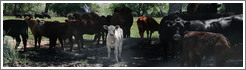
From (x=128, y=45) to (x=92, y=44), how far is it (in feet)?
6.65

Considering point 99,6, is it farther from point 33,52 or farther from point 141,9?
point 33,52

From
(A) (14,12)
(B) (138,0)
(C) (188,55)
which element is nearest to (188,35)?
(C) (188,55)

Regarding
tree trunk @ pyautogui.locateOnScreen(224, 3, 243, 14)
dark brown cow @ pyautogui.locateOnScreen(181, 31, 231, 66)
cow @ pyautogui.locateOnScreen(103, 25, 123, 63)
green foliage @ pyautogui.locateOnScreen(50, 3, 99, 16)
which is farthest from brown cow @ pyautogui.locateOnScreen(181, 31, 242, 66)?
green foliage @ pyautogui.locateOnScreen(50, 3, 99, 16)

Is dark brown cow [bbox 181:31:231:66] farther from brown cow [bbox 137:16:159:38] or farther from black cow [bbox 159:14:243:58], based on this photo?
brown cow [bbox 137:16:159:38]

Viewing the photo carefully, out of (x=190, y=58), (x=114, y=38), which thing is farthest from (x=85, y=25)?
(x=190, y=58)

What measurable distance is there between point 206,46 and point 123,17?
14.5 feet

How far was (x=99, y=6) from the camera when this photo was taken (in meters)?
16.8

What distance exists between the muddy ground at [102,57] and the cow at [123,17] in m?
0.68

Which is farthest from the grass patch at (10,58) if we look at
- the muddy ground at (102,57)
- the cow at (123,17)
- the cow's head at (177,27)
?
the cow's head at (177,27)

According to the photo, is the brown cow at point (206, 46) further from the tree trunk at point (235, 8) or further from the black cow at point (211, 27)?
the tree trunk at point (235, 8)

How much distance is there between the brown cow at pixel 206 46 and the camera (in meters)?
9.32

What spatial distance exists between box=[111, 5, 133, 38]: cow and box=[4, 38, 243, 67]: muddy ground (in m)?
0.68

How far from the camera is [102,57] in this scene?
11.9 metres

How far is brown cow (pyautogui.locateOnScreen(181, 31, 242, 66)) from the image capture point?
367 inches
